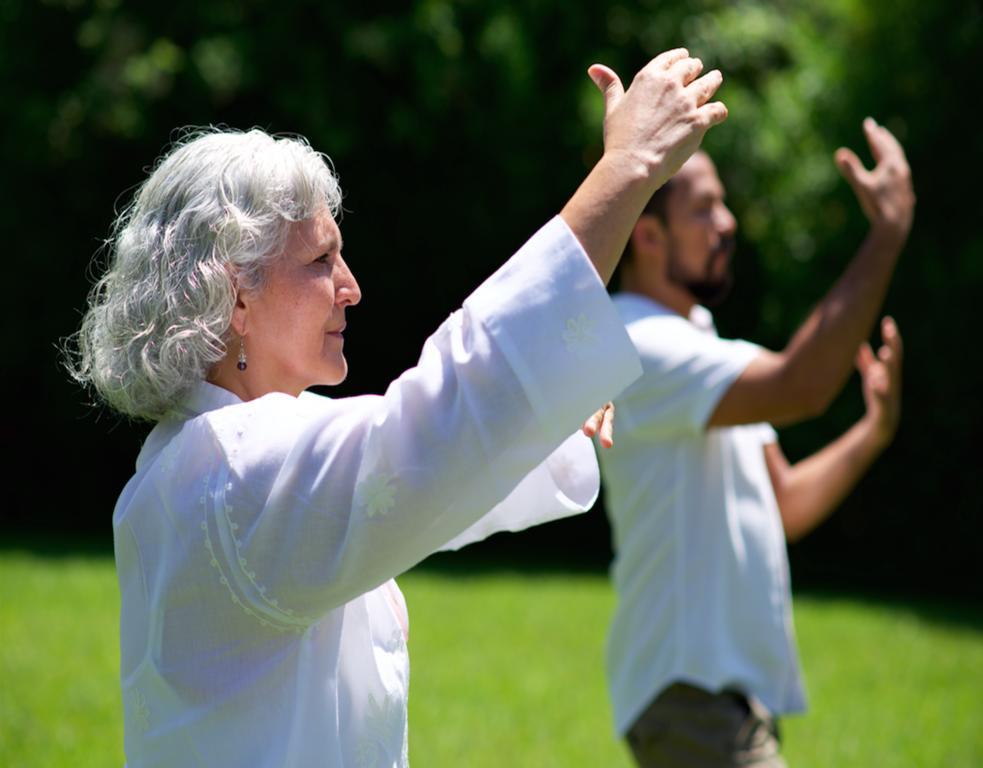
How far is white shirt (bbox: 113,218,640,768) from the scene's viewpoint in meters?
1.48

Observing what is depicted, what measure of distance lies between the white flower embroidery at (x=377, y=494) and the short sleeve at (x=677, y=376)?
1.75 m

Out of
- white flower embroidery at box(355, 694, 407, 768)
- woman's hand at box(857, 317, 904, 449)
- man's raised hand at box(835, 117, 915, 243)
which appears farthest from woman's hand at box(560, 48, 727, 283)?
woman's hand at box(857, 317, 904, 449)

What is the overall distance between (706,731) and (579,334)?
1945mm

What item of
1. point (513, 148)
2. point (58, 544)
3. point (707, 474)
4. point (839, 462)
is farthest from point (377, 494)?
A: point (58, 544)

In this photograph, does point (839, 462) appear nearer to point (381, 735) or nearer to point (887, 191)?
point (887, 191)

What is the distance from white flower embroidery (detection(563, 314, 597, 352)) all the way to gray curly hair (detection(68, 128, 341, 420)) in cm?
50

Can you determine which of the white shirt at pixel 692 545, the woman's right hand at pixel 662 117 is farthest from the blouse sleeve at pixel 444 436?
the white shirt at pixel 692 545

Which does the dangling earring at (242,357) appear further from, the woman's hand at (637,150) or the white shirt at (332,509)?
the woman's hand at (637,150)

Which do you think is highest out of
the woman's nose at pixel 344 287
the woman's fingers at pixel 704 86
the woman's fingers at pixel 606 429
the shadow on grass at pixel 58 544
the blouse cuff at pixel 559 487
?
the woman's fingers at pixel 704 86

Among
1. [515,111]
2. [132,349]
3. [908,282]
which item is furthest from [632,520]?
[515,111]

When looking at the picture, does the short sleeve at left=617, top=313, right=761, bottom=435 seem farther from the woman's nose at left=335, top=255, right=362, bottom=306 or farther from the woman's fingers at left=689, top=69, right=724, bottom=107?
the woman's fingers at left=689, top=69, right=724, bottom=107

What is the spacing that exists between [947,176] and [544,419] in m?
9.67

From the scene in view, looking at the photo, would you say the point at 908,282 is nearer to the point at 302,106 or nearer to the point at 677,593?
the point at 302,106

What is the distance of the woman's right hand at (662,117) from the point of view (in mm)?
1546
